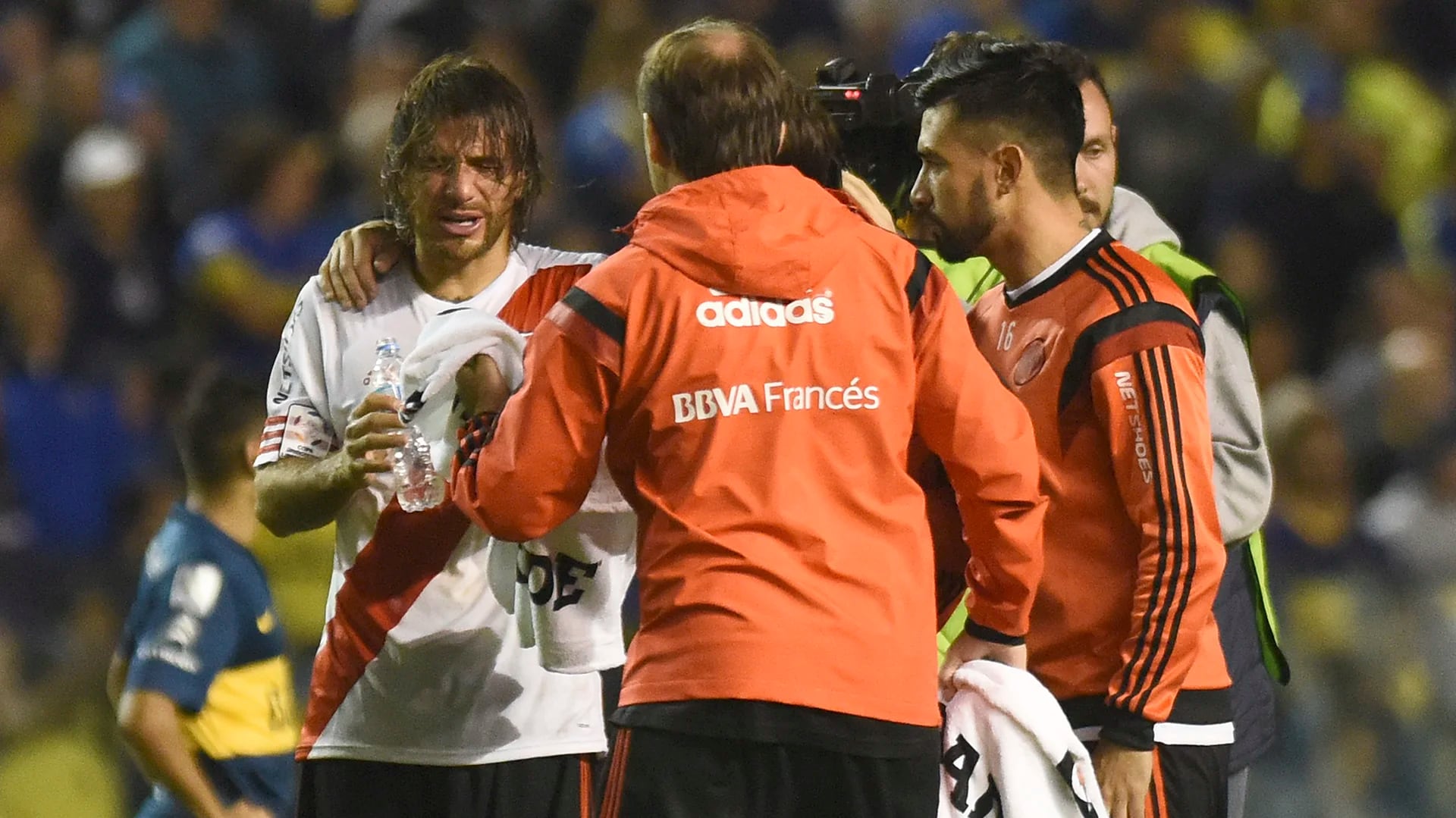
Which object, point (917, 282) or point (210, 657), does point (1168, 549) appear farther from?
point (210, 657)

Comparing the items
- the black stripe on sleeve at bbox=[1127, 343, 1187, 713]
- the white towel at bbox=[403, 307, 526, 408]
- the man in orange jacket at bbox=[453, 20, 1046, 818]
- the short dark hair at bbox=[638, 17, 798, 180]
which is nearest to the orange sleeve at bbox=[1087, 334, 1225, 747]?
the black stripe on sleeve at bbox=[1127, 343, 1187, 713]

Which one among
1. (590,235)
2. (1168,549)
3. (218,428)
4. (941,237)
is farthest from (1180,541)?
(590,235)

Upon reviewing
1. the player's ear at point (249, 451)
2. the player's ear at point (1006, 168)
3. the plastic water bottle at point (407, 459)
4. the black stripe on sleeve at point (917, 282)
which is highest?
the player's ear at point (1006, 168)

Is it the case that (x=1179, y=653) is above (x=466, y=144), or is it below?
below

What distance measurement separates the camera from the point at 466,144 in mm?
3271

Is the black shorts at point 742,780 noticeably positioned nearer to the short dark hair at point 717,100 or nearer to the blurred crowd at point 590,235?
the short dark hair at point 717,100

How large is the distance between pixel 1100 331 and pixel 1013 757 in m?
0.64

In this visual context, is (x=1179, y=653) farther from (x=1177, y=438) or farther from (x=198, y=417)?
(x=198, y=417)

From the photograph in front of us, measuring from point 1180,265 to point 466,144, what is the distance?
127 cm

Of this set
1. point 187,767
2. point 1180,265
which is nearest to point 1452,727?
point 1180,265

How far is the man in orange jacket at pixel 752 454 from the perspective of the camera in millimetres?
2652

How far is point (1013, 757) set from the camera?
9.52 feet

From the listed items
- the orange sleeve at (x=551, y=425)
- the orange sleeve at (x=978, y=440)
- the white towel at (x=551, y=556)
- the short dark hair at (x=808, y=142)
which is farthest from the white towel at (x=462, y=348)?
the orange sleeve at (x=978, y=440)

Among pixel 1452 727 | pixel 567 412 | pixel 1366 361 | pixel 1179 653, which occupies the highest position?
pixel 567 412
